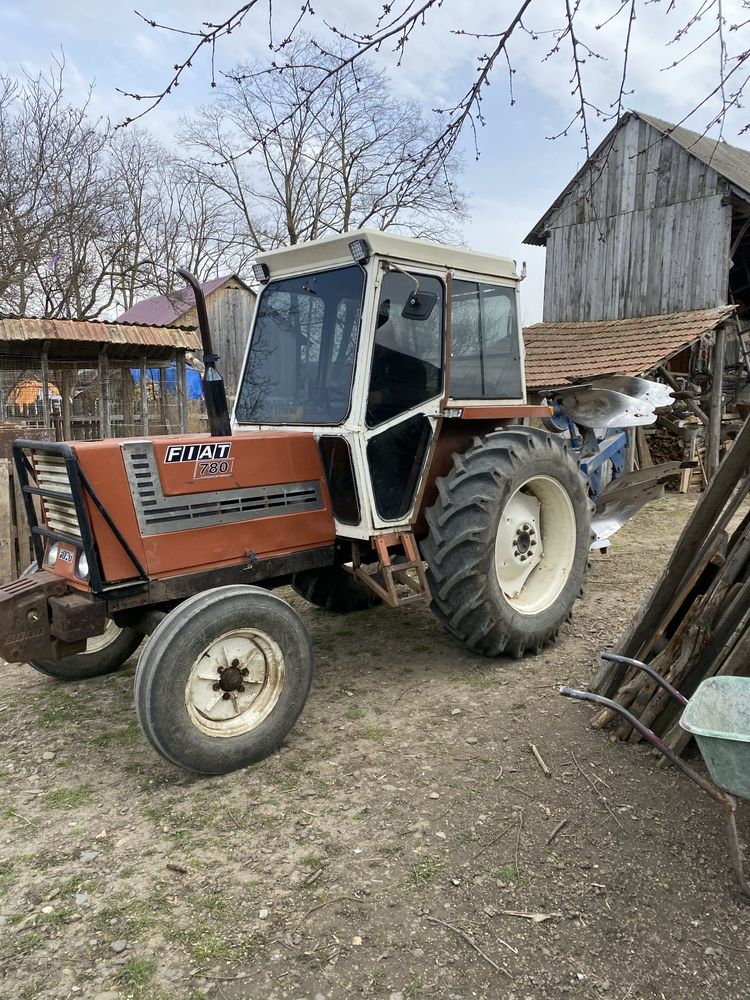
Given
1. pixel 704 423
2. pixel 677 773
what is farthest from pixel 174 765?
pixel 704 423

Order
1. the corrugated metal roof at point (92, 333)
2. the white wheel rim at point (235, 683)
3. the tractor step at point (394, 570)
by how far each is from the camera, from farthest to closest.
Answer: the corrugated metal roof at point (92, 333) < the tractor step at point (394, 570) < the white wheel rim at point (235, 683)

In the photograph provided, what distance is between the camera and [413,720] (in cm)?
388

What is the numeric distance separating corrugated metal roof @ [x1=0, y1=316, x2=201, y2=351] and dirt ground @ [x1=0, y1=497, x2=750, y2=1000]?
8.75m

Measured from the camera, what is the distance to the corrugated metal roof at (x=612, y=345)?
10359mm

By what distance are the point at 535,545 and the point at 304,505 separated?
1733mm

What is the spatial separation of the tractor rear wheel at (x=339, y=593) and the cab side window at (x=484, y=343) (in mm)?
1693

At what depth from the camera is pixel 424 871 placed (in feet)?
8.68

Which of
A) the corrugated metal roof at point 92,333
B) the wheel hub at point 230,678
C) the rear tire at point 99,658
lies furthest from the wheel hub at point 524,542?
the corrugated metal roof at point 92,333

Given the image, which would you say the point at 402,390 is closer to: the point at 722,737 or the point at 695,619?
the point at 695,619

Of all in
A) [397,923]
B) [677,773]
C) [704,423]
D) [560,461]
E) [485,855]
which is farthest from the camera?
[704,423]

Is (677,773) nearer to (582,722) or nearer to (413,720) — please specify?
(582,722)

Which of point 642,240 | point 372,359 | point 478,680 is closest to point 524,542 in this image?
point 478,680

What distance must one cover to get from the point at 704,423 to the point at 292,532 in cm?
1093

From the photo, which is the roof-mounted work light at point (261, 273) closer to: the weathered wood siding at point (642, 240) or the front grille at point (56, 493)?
the front grille at point (56, 493)
